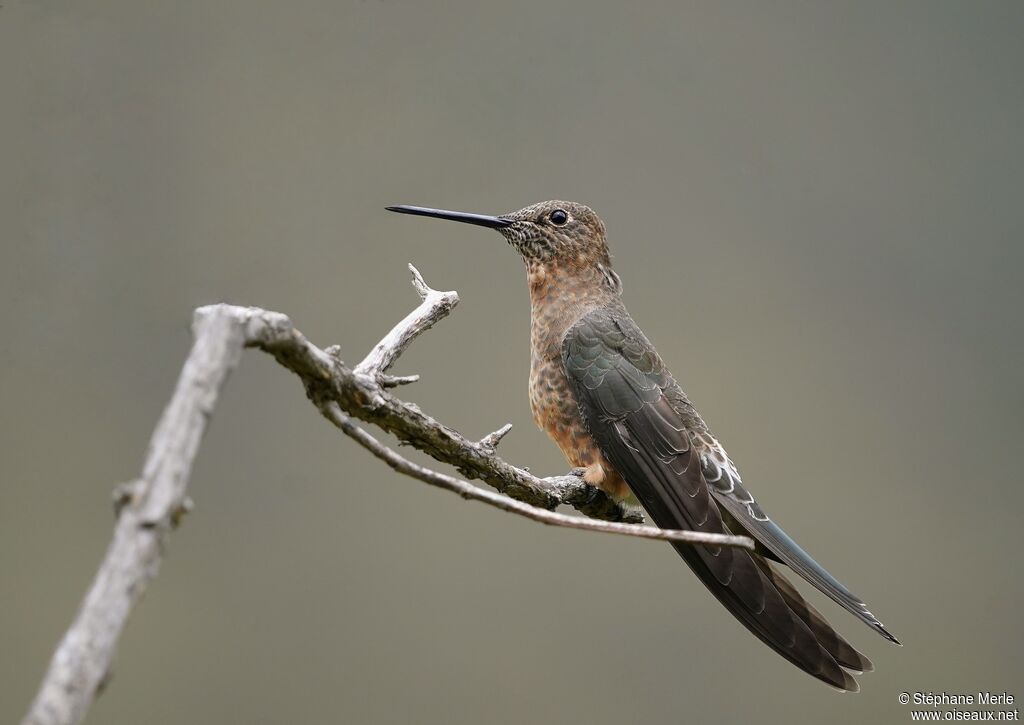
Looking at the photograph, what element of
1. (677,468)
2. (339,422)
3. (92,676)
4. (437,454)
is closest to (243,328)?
(339,422)

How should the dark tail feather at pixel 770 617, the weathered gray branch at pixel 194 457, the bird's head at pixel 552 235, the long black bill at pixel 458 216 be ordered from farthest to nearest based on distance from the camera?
the bird's head at pixel 552 235 → the long black bill at pixel 458 216 → the dark tail feather at pixel 770 617 → the weathered gray branch at pixel 194 457

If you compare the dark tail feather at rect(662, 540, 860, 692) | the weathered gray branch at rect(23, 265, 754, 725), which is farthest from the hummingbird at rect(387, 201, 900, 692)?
the weathered gray branch at rect(23, 265, 754, 725)

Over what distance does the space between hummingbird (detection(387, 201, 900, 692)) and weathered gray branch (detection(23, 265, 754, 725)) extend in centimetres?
59

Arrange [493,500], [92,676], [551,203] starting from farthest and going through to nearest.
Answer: [551,203] < [493,500] < [92,676]

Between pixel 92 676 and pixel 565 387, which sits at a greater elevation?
pixel 565 387

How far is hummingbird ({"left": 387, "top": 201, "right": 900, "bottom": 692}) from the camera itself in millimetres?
1938

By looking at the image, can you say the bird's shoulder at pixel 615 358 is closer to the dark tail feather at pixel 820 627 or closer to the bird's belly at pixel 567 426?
the bird's belly at pixel 567 426

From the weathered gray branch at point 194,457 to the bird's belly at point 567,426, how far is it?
2.00 feet

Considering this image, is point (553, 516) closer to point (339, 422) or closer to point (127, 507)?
point (339, 422)

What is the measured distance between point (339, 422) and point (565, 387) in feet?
3.63

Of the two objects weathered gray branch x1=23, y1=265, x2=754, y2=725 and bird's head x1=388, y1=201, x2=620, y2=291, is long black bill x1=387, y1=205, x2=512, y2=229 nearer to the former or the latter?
bird's head x1=388, y1=201, x2=620, y2=291

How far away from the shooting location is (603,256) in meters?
2.63

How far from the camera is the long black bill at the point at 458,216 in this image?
2.22m

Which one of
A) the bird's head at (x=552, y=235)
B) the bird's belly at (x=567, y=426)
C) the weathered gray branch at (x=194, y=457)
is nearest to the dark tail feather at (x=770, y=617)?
the bird's belly at (x=567, y=426)
